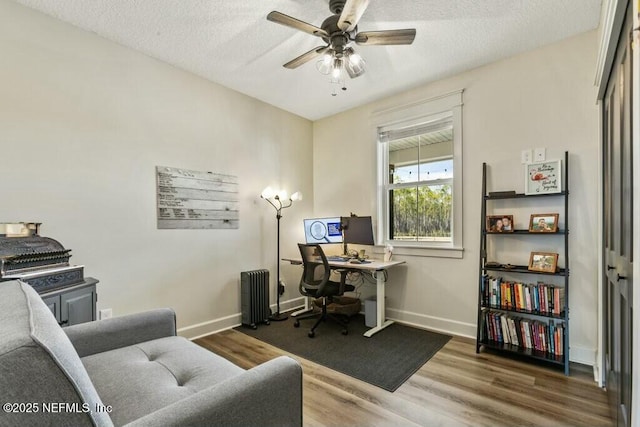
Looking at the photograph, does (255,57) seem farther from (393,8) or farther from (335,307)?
(335,307)

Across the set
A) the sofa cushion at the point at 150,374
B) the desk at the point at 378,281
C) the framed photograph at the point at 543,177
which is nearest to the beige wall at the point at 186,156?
the framed photograph at the point at 543,177

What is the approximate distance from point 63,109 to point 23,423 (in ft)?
8.43

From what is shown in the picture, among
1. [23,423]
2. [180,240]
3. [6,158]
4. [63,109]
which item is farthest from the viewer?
[180,240]

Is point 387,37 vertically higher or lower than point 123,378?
higher

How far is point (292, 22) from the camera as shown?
194 centimetres

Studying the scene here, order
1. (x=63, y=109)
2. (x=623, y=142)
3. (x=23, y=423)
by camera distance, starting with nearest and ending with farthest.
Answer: (x=23, y=423) → (x=623, y=142) → (x=63, y=109)

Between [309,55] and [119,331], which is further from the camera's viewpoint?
[309,55]

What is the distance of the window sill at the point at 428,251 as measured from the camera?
3204mm

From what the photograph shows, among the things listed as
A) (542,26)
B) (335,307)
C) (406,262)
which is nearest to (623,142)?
(542,26)

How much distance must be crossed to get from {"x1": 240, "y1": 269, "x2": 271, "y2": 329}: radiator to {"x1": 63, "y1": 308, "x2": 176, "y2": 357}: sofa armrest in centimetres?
156

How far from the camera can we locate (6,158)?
211cm

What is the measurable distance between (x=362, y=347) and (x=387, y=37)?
2586mm

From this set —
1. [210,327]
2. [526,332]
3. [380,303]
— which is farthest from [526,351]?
[210,327]

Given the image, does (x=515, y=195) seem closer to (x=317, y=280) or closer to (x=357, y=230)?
(x=357, y=230)
